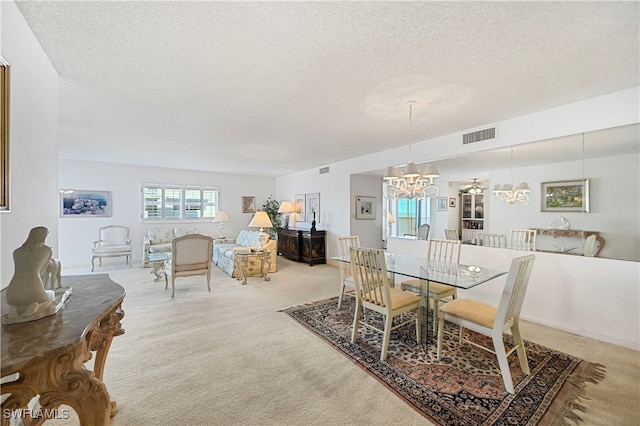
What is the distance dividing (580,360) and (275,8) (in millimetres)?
3789

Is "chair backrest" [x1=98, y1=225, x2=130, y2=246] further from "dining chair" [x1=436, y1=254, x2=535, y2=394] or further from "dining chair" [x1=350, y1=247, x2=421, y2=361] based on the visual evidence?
"dining chair" [x1=436, y1=254, x2=535, y2=394]

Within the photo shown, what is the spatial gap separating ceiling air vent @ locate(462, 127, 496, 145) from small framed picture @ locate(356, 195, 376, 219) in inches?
111

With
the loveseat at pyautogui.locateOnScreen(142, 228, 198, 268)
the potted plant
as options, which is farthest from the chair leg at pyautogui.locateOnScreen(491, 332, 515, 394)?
the potted plant

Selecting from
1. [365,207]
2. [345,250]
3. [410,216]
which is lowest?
[345,250]

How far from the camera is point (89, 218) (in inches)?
263

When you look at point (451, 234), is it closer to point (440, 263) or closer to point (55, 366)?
point (440, 263)

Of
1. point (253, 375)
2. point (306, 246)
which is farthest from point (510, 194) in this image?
point (306, 246)

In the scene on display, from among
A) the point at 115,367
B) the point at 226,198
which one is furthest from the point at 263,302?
the point at 226,198

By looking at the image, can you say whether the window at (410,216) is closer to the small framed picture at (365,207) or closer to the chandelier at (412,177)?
the small framed picture at (365,207)

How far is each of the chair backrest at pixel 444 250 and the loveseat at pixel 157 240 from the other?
613 centimetres

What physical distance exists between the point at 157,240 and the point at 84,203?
76.6 inches

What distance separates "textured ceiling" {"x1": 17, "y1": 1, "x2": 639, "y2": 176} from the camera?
164 centimetres

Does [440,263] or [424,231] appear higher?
[424,231]

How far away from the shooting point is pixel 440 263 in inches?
130
